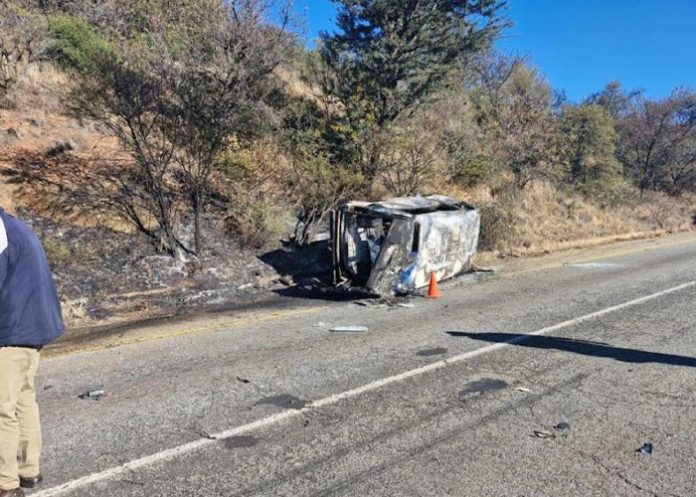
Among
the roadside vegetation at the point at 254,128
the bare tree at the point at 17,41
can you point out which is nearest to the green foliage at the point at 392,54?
the roadside vegetation at the point at 254,128

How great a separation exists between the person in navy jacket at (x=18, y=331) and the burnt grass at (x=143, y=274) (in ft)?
17.7

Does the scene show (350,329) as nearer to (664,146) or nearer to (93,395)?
(93,395)

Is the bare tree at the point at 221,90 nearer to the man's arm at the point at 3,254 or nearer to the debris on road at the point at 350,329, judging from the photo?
the debris on road at the point at 350,329

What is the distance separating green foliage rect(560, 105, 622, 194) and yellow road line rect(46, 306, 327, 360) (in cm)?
2021

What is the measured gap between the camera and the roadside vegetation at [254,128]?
12.1 meters

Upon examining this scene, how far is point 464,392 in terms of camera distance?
560 centimetres

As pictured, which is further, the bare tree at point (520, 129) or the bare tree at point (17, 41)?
the bare tree at point (520, 129)

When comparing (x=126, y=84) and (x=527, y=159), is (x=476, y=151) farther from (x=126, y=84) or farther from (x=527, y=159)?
(x=126, y=84)

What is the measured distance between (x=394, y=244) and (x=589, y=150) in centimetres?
2049

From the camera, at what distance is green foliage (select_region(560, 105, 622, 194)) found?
26.7 metres

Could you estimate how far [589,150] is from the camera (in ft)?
90.8

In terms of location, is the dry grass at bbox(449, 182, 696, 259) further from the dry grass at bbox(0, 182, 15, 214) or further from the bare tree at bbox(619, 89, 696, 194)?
the dry grass at bbox(0, 182, 15, 214)

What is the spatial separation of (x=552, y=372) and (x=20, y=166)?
Result: 1121cm

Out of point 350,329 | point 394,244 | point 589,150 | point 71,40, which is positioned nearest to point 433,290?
point 394,244
